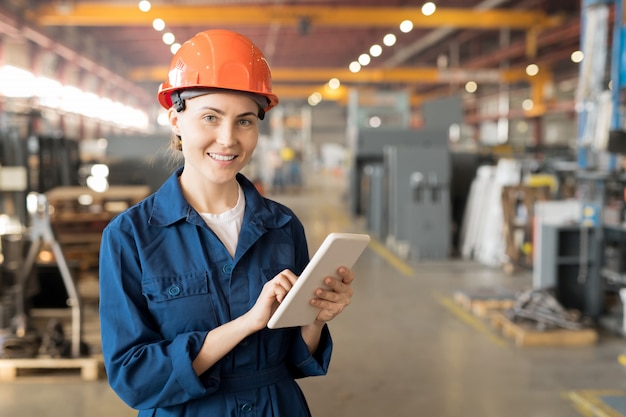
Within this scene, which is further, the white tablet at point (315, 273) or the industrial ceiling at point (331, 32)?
the industrial ceiling at point (331, 32)

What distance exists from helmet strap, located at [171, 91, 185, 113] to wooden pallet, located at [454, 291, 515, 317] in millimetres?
5078

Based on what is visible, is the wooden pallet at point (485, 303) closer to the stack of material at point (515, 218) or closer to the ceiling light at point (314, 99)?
the stack of material at point (515, 218)

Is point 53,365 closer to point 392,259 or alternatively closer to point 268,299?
point 268,299

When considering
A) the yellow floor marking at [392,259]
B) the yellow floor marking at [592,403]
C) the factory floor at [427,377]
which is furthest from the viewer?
the yellow floor marking at [392,259]

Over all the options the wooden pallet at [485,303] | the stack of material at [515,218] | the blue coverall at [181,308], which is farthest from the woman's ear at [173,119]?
the stack of material at [515,218]

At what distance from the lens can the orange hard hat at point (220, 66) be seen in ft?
4.88

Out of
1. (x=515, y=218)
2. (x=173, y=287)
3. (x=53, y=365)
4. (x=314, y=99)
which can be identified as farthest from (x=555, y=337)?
(x=314, y=99)

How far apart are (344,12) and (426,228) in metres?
7.65

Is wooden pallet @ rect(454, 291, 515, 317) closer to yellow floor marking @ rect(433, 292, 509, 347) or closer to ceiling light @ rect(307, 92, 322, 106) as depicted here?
yellow floor marking @ rect(433, 292, 509, 347)

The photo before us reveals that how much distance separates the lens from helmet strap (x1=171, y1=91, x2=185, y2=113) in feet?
5.01

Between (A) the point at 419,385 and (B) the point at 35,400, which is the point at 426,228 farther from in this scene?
(B) the point at 35,400

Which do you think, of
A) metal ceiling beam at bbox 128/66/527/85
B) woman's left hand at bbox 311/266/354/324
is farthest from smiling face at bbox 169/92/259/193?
metal ceiling beam at bbox 128/66/527/85

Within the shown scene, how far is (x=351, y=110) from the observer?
1345 centimetres

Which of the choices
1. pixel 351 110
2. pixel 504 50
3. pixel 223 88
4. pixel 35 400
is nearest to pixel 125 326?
pixel 223 88
